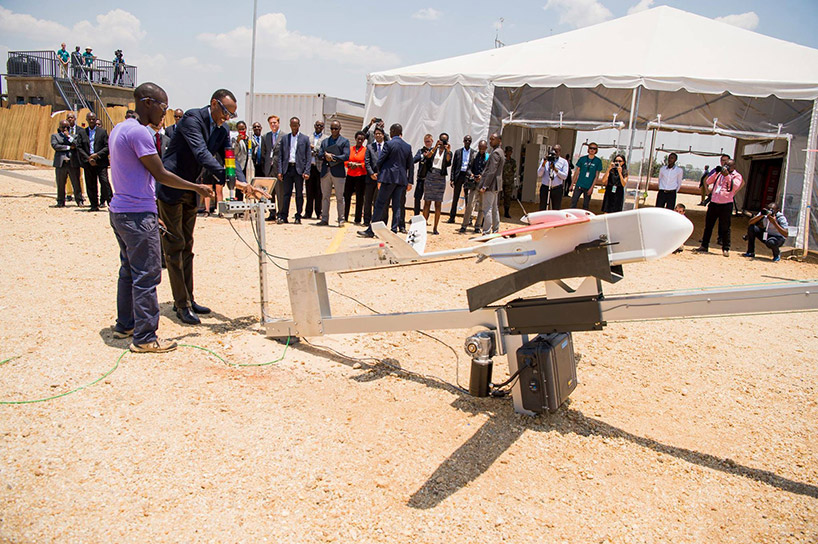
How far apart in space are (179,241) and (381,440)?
2.75 metres

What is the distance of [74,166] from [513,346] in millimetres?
11244

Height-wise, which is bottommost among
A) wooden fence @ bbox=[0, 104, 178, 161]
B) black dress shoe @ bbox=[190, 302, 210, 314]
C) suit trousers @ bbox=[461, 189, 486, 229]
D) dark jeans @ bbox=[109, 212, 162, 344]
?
black dress shoe @ bbox=[190, 302, 210, 314]

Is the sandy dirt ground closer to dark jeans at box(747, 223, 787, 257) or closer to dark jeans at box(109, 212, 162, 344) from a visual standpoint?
dark jeans at box(109, 212, 162, 344)

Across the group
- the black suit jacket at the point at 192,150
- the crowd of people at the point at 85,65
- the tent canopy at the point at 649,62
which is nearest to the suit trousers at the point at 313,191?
the tent canopy at the point at 649,62

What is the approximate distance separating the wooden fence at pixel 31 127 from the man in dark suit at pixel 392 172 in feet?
52.3

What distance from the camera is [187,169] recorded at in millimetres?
4836

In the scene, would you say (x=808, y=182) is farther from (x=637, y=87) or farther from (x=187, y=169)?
(x=187, y=169)

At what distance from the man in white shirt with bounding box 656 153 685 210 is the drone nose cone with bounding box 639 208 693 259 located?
10.0 meters

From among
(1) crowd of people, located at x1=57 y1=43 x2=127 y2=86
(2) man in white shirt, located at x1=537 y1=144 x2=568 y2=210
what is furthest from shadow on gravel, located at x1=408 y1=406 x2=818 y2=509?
(1) crowd of people, located at x1=57 y1=43 x2=127 y2=86

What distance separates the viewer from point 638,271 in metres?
8.62

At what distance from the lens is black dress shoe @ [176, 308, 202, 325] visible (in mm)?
5027

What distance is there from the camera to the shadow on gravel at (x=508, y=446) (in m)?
2.91

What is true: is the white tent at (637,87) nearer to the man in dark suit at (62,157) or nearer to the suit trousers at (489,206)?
the suit trousers at (489,206)

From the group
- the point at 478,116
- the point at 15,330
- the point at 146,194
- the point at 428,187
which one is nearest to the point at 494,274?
the point at 428,187
